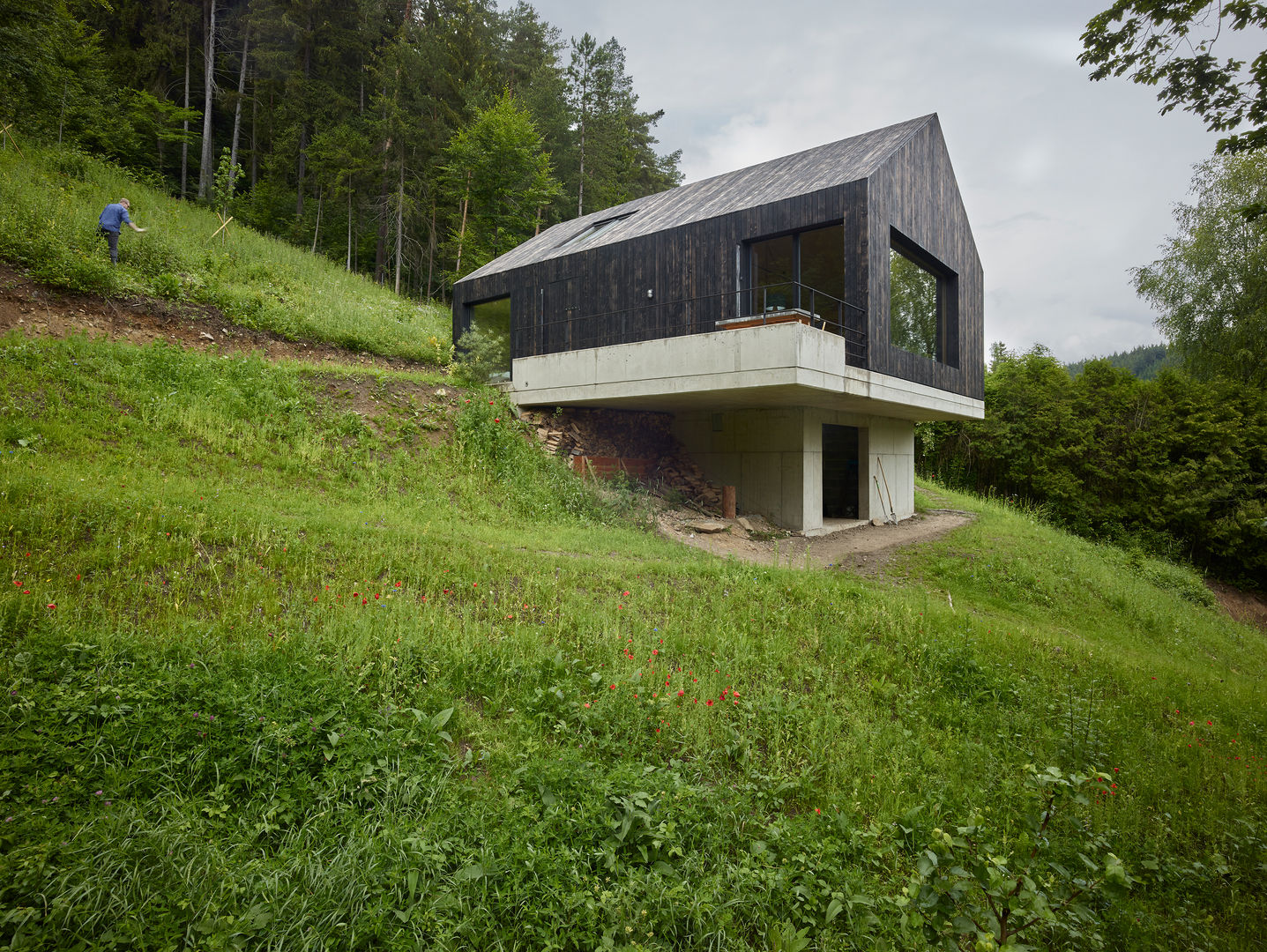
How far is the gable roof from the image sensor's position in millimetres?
11492

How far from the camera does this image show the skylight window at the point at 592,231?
1493 centimetres

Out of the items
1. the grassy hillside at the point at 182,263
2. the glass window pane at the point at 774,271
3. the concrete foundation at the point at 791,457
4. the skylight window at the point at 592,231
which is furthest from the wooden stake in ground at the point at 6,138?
the glass window pane at the point at 774,271

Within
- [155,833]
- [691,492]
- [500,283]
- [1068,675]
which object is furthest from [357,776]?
[500,283]

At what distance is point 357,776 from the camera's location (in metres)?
2.98

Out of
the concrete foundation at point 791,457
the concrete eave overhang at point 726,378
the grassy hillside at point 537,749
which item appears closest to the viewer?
the grassy hillside at point 537,749

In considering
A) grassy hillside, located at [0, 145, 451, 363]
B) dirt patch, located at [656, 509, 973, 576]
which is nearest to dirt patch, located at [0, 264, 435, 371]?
grassy hillside, located at [0, 145, 451, 363]

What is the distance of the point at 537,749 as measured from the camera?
11.2 ft

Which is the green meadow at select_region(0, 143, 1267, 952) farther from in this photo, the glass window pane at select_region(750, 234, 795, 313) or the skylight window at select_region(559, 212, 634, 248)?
the skylight window at select_region(559, 212, 634, 248)

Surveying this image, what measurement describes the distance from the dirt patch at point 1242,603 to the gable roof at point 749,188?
13460 mm

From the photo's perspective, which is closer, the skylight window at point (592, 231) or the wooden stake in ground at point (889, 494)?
the skylight window at point (592, 231)

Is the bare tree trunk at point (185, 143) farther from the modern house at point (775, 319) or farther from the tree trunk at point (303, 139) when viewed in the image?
the modern house at point (775, 319)

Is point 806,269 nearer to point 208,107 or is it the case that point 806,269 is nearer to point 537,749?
point 537,749

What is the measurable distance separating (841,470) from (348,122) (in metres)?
25.2

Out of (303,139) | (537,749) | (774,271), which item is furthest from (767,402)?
(303,139)
